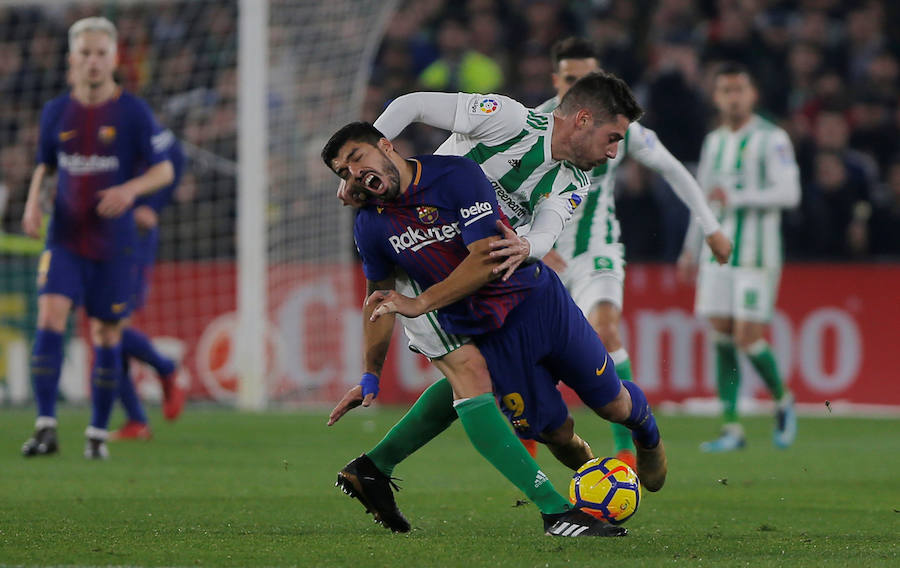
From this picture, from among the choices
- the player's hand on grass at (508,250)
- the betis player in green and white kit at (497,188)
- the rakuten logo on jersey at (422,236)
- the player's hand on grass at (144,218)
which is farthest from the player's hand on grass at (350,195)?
the player's hand on grass at (144,218)

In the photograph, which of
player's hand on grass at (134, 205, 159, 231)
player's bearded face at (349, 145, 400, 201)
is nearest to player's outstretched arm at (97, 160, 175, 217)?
player's hand on grass at (134, 205, 159, 231)

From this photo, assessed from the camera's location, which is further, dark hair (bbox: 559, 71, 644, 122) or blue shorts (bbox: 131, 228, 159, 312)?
blue shorts (bbox: 131, 228, 159, 312)

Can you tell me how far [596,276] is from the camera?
7.39m

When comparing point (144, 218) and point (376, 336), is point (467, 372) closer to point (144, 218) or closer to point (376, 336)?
point (376, 336)

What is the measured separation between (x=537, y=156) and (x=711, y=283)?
16.6 feet

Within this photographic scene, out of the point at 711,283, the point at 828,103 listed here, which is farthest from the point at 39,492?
the point at 828,103

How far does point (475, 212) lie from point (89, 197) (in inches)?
164

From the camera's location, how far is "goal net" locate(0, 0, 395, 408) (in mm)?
12484

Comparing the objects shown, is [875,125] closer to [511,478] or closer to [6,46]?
[6,46]

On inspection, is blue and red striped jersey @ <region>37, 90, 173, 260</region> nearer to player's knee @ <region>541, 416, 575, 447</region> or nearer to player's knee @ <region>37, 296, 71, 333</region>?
player's knee @ <region>37, 296, 71, 333</region>

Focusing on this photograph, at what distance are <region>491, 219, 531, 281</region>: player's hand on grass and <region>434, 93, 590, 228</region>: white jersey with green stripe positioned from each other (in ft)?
1.57

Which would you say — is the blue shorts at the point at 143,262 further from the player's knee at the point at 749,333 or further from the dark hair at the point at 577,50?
the player's knee at the point at 749,333

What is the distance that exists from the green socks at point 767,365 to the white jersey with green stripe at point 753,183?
64 cm

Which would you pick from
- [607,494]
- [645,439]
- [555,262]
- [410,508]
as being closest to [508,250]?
[607,494]
